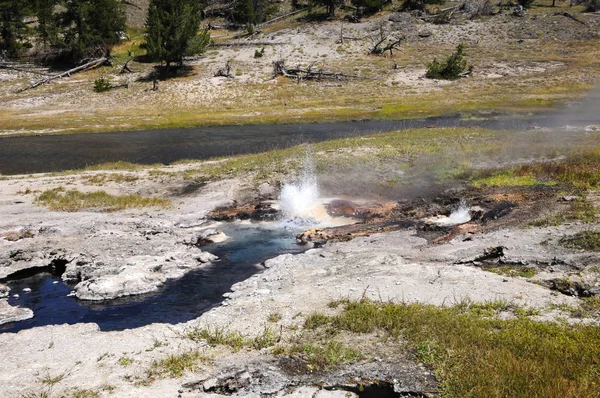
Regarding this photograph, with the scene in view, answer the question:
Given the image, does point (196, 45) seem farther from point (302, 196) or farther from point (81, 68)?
point (302, 196)

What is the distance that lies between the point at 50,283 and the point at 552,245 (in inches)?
845

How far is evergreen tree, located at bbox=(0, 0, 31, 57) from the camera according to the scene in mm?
87312

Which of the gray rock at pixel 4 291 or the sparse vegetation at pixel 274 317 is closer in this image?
the sparse vegetation at pixel 274 317

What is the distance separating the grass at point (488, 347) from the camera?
10531mm

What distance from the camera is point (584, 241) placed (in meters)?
19.7

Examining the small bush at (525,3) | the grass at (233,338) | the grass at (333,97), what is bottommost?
the grass at (233,338)

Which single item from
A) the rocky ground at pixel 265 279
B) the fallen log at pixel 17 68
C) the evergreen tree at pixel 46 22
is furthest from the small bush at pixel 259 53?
the rocky ground at pixel 265 279

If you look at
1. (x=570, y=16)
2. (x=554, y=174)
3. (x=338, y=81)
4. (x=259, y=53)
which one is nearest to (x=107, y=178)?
(x=554, y=174)

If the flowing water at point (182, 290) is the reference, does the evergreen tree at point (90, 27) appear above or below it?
above

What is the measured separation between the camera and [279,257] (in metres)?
21.9

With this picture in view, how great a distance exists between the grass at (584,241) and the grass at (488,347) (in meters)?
6.40

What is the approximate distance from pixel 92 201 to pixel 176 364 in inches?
818

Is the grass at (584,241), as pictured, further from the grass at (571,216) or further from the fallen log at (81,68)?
the fallen log at (81,68)

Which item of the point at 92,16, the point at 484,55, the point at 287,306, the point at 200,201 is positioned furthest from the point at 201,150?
the point at 484,55
